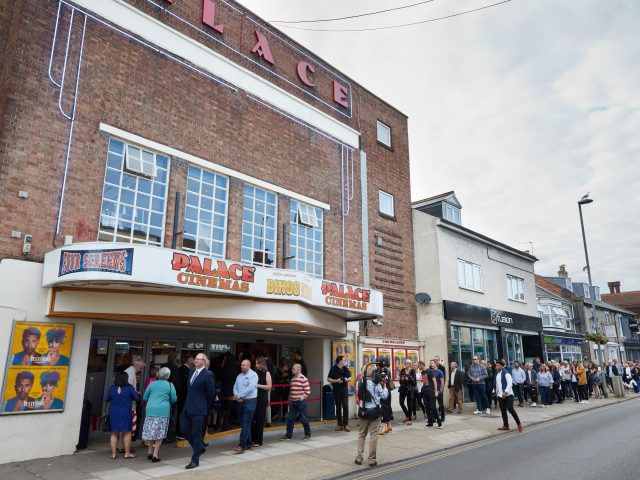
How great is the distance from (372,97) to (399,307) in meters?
8.29

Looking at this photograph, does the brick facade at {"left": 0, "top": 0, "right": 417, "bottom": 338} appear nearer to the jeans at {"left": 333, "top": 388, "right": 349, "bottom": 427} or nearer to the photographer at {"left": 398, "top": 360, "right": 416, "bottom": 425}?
the photographer at {"left": 398, "top": 360, "right": 416, "bottom": 425}

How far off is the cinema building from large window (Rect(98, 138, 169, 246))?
37 mm

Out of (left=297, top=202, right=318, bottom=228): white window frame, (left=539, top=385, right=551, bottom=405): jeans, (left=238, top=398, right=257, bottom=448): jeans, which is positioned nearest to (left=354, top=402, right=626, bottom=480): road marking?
(left=238, top=398, right=257, bottom=448): jeans

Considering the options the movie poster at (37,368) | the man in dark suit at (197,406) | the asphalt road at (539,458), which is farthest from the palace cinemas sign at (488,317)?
the movie poster at (37,368)

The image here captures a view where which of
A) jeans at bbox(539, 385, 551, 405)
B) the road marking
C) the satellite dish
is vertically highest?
the satellite dish

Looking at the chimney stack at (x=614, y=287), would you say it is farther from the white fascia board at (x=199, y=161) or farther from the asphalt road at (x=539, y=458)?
the white fascia board at (x=199, y=161)

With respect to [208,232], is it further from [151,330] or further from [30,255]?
[30,255]

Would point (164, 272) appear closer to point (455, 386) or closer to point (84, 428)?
point (84, 428)

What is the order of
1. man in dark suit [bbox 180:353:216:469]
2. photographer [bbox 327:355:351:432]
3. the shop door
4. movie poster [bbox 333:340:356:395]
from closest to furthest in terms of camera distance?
man in dark suit [bbox 180:353:216:469], the shop door, photographer [bbox 327:355:351:432], movie poster [bbox 333:340:356:395]

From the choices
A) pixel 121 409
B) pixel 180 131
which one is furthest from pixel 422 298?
pixel 121 409

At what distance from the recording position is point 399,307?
59.1ft

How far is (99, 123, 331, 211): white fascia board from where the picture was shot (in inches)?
430

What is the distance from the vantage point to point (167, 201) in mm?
11625

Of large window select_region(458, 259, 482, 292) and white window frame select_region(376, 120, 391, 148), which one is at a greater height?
white window frame select_region(376, 120, 391, 148)
